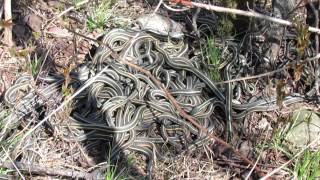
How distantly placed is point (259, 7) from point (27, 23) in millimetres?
2043

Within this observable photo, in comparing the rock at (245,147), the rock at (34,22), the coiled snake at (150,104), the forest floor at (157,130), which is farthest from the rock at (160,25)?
the rock at (245,147)

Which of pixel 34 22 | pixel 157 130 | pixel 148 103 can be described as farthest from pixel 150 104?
pixel 34 22

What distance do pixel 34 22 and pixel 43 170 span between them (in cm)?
174

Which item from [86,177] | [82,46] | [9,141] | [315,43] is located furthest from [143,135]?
[315,43]

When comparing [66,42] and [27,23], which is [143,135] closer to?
[66,42]

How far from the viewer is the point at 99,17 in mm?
4680

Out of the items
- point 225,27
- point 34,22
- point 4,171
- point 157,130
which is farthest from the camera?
point 34,22

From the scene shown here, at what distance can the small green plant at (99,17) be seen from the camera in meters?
4.68

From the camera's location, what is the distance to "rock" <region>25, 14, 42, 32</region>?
4598 millimetres

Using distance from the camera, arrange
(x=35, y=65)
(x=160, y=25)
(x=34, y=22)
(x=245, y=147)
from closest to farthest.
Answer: (x=245, y=147) → (x=35, y=65) → (x=34, y=22) → (x=160, y=25)

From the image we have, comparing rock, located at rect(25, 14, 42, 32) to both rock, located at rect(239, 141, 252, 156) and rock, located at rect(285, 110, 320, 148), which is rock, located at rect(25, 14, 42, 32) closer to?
rock, located at rect(239, 141, 252, 156)

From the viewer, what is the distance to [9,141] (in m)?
3.49

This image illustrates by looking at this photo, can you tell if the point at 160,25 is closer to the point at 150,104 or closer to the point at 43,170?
the point at 150,104

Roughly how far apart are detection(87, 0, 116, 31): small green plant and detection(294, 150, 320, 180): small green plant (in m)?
2.17
